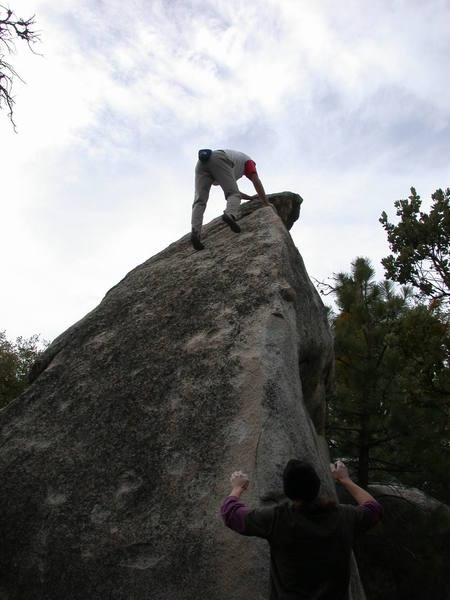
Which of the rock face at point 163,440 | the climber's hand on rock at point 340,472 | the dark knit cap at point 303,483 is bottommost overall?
the climber's hand on rock at point 340,472

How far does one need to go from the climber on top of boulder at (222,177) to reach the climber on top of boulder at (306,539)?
409cm

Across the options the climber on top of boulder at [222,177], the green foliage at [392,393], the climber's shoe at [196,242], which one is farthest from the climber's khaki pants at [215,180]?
the green foliage at [392,393]

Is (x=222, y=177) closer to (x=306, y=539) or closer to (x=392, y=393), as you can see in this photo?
(x=392, y=393)

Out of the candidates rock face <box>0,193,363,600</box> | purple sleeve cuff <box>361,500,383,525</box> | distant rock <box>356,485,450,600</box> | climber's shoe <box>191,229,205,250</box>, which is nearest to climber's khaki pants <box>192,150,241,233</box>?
climber's shoe <box>191,229,205,250</box>

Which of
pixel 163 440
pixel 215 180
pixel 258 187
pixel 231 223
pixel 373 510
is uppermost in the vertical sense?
pixel 215 180

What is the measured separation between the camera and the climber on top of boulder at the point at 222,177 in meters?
6.44

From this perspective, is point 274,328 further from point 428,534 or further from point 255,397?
point 428,534

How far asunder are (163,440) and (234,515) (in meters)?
1.25

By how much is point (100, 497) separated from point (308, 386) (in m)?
2.37

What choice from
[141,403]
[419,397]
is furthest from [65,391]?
[419,397]

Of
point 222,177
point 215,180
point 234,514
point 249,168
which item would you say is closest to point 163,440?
point 234,514

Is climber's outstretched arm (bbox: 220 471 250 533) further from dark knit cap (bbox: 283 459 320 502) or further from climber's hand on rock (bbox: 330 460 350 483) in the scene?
climber's hand on rock (bbox: 330 460 350 483)

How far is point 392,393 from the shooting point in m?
8.73

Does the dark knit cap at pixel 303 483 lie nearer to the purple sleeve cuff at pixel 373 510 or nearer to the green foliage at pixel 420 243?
the purple sleeve cuff at pixel 373 510
